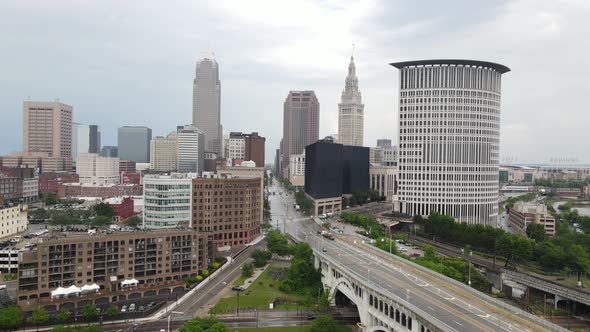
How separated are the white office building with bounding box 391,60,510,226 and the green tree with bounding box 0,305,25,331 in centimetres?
12392

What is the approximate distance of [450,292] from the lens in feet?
194

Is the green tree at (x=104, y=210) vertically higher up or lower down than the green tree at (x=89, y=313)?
higher up

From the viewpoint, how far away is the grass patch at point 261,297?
76188mm

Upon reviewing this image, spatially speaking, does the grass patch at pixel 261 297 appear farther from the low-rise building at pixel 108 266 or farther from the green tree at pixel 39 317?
the green tree at pixel 39 317

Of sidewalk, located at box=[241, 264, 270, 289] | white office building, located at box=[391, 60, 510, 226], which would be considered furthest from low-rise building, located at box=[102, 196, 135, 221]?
white office building, located at box=[391, 60, 510, 226]

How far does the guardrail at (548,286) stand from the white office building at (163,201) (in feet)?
227

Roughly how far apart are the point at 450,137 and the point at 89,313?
12396 centimetres

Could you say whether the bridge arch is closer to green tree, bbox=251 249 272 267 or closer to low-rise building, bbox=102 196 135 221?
green tree, bbox=251 249 272 267

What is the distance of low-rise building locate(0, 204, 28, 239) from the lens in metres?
Result: 120

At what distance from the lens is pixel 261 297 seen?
266 ft

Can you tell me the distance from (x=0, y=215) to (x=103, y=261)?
179 ft

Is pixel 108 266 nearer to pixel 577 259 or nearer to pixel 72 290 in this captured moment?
pixel 72 290

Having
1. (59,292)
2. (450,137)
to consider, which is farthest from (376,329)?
(450,137)

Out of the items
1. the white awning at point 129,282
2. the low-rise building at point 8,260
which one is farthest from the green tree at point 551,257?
the low-rise building at point 8,260
